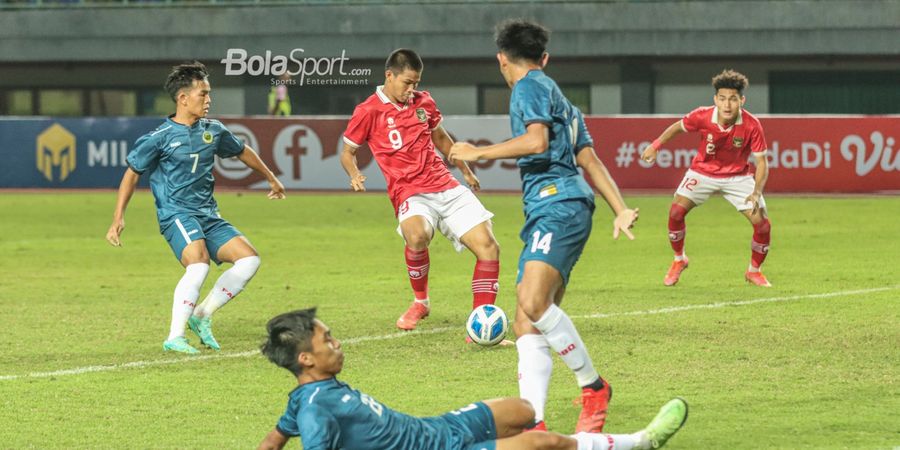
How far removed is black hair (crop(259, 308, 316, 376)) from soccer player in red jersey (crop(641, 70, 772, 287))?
7894mm

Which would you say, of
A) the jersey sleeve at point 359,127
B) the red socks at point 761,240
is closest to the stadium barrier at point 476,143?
the red socks at point 761,240

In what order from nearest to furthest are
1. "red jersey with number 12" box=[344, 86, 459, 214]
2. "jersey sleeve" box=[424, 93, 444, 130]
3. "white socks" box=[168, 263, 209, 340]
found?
"white socks" box=[168, 263, 209, 340], "red jersey with number 12" box=[344, 86, 459, 214], "jersey sleeve" box=[424, 93, 444, 130]

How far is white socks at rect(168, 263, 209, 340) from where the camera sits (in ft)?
32.8

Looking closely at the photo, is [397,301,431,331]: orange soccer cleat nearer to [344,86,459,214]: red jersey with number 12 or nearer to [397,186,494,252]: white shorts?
[397,186,494,252]: white shorts

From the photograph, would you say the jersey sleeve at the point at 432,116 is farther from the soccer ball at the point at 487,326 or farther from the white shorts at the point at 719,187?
the white shorts at the point at 719,187

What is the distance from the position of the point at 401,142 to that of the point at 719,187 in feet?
13.8

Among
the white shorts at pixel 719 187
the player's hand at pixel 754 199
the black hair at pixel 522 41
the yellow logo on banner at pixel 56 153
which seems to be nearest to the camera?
the black hair at pixel 522 41

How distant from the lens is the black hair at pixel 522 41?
24.0ft

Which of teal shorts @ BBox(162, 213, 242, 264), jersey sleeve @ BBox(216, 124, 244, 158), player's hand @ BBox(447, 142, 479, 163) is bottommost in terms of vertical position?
teal shorts @ BBox(162, 213, 242, 264)

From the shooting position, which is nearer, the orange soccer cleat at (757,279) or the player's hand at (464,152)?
the player's hand at (464,152)

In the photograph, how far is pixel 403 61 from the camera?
1067cm

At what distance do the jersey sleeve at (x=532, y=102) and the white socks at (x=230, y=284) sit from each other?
12.1 feet

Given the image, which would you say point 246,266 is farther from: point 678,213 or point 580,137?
point 678,213

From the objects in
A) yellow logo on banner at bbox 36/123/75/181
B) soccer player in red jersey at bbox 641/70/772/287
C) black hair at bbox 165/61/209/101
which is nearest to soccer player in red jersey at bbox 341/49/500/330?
black hair at bbox 165/61/209/101
